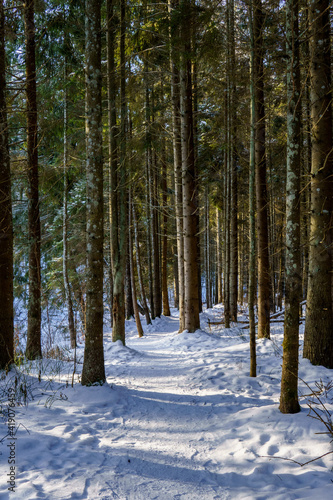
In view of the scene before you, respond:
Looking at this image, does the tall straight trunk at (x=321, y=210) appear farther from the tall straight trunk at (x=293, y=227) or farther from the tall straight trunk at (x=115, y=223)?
the tall straight trunk at (x=115, y=223)

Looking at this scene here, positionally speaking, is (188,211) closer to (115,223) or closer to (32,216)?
(115,223)

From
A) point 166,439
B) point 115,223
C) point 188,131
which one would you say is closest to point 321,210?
point 166,439

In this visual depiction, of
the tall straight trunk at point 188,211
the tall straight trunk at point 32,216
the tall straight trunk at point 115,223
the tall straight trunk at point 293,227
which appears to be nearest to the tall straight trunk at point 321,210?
the tall straight trunk at point 293,227

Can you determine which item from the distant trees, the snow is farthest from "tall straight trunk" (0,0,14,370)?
the snow

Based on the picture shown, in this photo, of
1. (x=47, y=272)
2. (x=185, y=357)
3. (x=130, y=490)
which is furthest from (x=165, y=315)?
(x=130, y=490)

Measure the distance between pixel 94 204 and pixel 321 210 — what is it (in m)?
4.11

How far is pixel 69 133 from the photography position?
10.8 m

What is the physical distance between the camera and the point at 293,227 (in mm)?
3863

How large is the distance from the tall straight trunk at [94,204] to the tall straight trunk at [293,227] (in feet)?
9.83

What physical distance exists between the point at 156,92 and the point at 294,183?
432 inches

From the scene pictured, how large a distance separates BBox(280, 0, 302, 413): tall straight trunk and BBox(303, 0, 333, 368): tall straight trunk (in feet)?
6.53

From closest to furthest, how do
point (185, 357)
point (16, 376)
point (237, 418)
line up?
point (237, 418) → point (16, 376) → point (185, 357)

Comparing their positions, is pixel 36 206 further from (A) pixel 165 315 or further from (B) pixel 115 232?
(A) pixel 165 315

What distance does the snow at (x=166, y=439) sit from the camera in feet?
9.25
